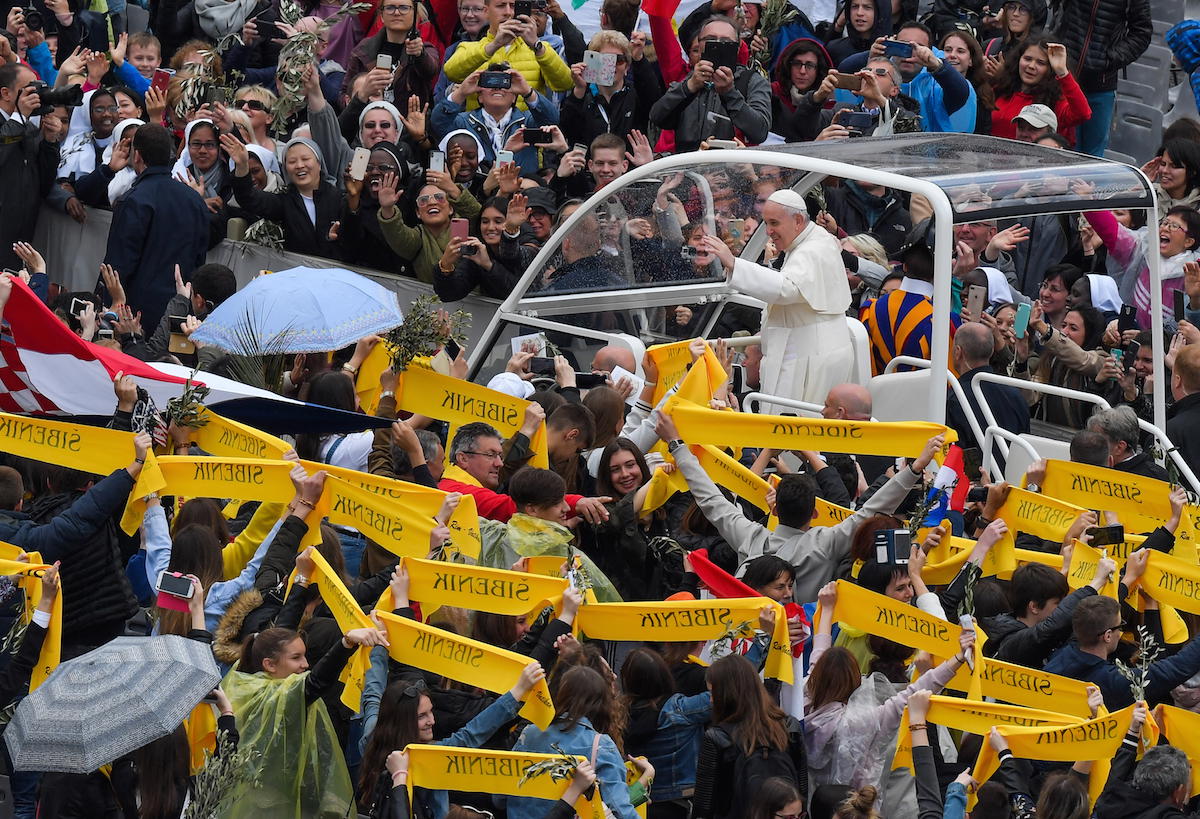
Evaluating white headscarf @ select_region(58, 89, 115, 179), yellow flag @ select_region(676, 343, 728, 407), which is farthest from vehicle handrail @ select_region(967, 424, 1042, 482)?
white headscarf @ select_region(58, 89, 115, 179)

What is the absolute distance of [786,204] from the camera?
1076 centimetres

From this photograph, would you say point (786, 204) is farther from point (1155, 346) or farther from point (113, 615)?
point (113, 615)

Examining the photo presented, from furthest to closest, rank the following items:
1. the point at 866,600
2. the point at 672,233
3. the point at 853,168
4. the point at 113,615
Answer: the point at 672,233 < the point at 853,168 < the point at 113,615 < the point at 866,600

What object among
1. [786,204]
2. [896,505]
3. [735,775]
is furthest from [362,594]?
[786,204]

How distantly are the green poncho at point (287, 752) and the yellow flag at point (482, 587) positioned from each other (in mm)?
546

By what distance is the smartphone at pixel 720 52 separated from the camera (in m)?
14.3

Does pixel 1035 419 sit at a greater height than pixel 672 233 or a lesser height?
lesser

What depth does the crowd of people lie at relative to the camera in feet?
23.8

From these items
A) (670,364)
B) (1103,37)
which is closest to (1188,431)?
(670,364)

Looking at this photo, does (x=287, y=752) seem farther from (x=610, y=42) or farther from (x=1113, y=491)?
(x=610, y=42)

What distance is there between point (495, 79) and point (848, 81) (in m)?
2.46

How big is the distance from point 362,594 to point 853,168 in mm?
3827

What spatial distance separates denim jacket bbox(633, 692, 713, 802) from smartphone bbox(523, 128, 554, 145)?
22.7 ft

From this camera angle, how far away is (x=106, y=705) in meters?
6.49
